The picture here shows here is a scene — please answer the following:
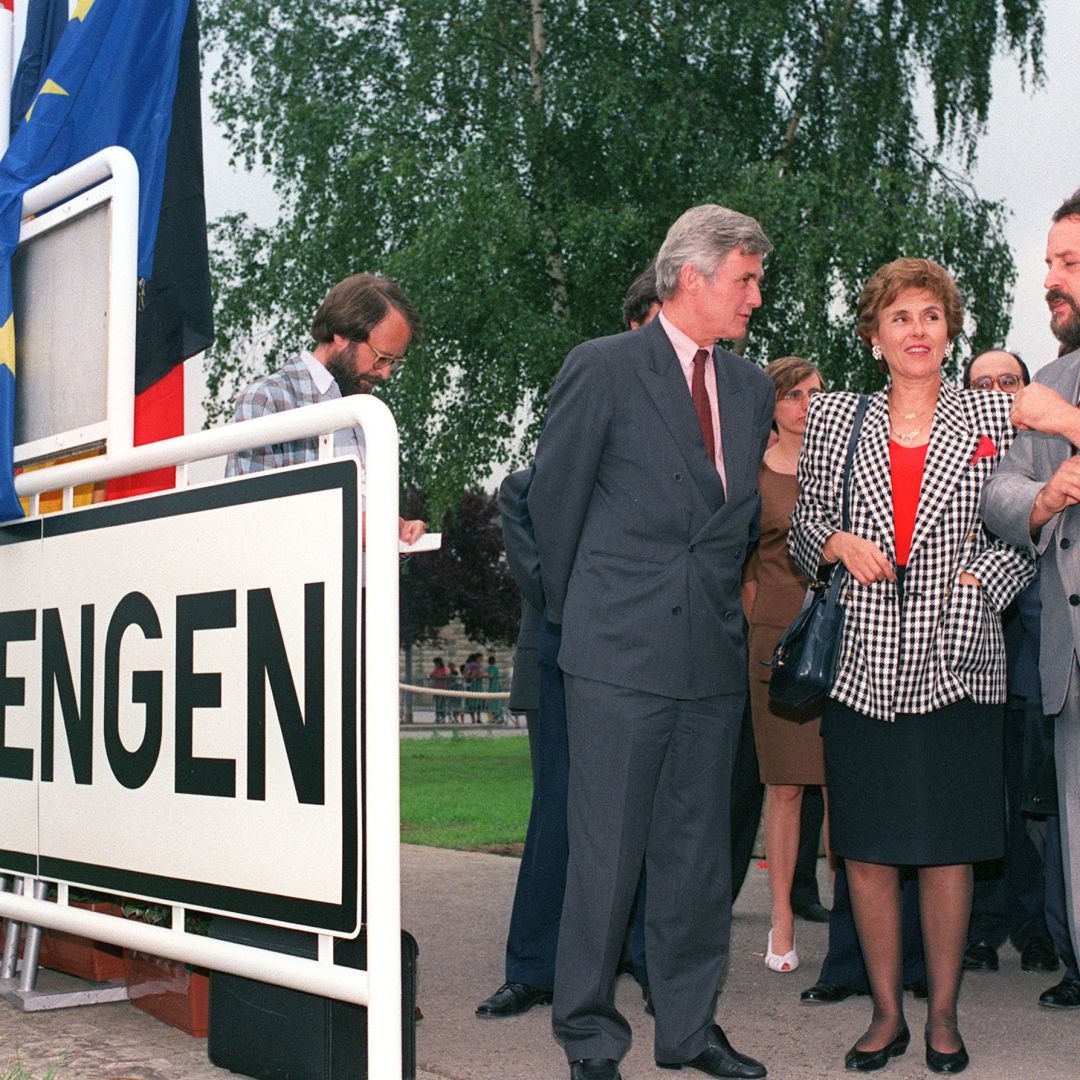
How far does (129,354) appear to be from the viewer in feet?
13.1

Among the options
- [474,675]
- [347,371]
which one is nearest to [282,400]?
[347,371]

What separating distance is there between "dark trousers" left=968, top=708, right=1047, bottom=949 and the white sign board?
2.94 m

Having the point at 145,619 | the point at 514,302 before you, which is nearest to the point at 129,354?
the point at 145,619

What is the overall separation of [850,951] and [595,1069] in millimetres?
1240

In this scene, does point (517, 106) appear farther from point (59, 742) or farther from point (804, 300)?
point (59, 742)

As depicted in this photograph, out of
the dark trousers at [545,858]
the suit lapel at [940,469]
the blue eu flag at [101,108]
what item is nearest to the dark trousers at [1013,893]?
the dark trousers at [545,858]

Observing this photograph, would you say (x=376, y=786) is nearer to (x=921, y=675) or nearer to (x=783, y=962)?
(x=921, y=675)

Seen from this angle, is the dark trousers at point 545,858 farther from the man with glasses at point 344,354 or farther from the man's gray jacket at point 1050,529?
the man's gray jacket at point 1050,529

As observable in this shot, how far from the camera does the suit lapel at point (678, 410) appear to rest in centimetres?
394

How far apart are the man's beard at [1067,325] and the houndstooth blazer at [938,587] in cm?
26

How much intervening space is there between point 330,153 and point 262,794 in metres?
18.0

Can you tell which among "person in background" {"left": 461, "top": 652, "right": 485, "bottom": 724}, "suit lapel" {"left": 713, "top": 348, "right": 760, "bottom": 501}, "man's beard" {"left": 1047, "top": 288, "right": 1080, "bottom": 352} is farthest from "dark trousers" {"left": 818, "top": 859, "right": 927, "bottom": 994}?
"person in background" {"left": 461, "top": 652, "right": 485, "bottom": 724}

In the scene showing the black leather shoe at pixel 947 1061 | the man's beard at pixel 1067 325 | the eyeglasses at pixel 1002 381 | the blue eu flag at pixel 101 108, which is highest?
the blue eu flag at pixel 101 108

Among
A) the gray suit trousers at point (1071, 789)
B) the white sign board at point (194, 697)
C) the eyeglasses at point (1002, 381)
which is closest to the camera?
the white sign board at point (194, 697)
